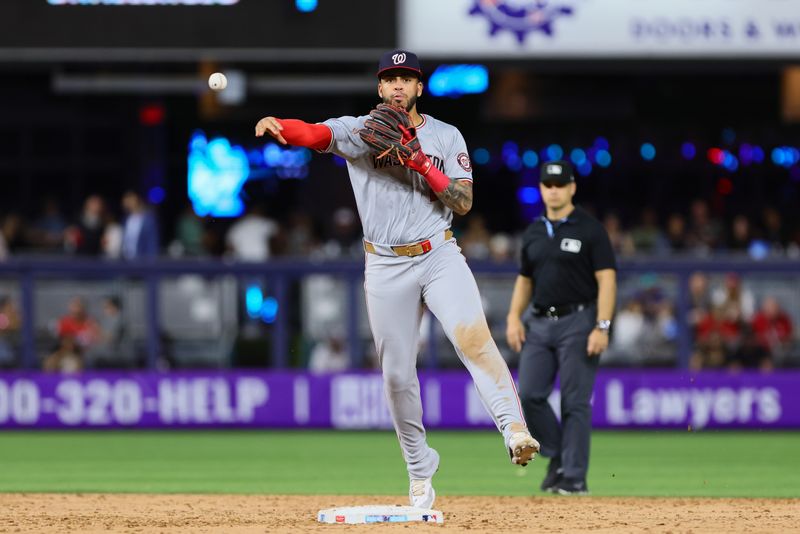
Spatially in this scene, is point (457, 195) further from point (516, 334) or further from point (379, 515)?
point (516, 334)

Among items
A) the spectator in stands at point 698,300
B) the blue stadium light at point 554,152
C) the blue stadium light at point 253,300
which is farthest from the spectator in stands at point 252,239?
the blue stadium light at point 554,152

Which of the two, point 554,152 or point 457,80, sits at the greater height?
point 457,80

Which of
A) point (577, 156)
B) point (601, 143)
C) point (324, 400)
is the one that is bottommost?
point (324, 400)

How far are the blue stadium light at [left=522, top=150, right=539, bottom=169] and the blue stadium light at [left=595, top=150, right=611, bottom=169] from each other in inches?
34.1

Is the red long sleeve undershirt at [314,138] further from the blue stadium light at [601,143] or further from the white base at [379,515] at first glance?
the blue stadium light at [601,143]

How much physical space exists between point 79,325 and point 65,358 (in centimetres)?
34

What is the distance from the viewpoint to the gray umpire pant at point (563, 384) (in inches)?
332

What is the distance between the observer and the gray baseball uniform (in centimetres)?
672

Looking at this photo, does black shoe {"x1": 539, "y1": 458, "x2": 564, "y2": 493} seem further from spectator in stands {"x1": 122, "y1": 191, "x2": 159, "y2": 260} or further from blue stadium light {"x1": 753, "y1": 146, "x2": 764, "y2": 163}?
blue stadium light {"x1": 753, "y1": 146, "x2": 764, "y2": 163}

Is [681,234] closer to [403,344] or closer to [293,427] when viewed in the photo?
[293,427]

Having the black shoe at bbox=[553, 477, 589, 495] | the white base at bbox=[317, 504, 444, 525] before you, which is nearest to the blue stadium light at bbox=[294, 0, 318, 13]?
the black shoe at bbox=[553, 477, 589, 495]

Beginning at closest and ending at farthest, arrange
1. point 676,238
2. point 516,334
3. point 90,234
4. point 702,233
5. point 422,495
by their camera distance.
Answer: point 422,495 → point 516,334 → point 90,234 → point 676,238 → point 702,233

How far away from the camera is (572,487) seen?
27.7 feet

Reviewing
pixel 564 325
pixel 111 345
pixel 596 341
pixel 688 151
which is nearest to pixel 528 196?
pixel 688 151
